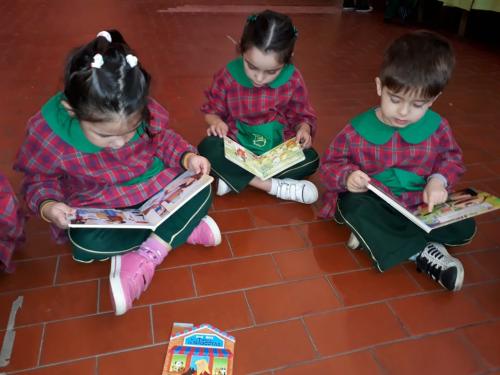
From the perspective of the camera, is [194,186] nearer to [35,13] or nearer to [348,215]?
[348,215]

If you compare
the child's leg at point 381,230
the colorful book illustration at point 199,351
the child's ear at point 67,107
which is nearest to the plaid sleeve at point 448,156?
the child's leg at point 381,230

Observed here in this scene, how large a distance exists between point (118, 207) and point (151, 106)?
0.40 meters

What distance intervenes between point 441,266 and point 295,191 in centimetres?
70

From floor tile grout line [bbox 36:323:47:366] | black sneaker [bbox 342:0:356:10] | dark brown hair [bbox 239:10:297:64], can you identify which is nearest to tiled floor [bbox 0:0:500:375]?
floor tile grout line [bbox 36:323:47:366]

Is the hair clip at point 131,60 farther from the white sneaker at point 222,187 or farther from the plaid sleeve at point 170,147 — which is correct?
the white sneaker at point 222,187

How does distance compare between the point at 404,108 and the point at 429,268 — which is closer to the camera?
the point at 404,108

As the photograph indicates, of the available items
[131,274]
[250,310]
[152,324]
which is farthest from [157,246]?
[250,310]

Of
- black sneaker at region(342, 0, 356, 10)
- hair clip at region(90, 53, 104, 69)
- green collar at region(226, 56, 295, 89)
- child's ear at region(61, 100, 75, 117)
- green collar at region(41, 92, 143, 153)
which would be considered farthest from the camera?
black sneaker at region(342, 0, 356, 10)

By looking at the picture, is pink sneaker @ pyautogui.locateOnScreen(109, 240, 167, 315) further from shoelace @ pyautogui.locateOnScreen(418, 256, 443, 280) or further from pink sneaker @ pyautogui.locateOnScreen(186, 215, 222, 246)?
shoelace @ pyautogui.locateOnScreen(418, 256, 443, 280)

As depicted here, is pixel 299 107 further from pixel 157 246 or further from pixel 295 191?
pixel 157 246

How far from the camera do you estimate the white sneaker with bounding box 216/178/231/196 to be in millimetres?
1996

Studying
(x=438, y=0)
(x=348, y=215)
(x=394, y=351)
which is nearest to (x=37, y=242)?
(x=348, y=215)

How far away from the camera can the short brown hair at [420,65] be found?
4.73ft

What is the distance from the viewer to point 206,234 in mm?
1682
